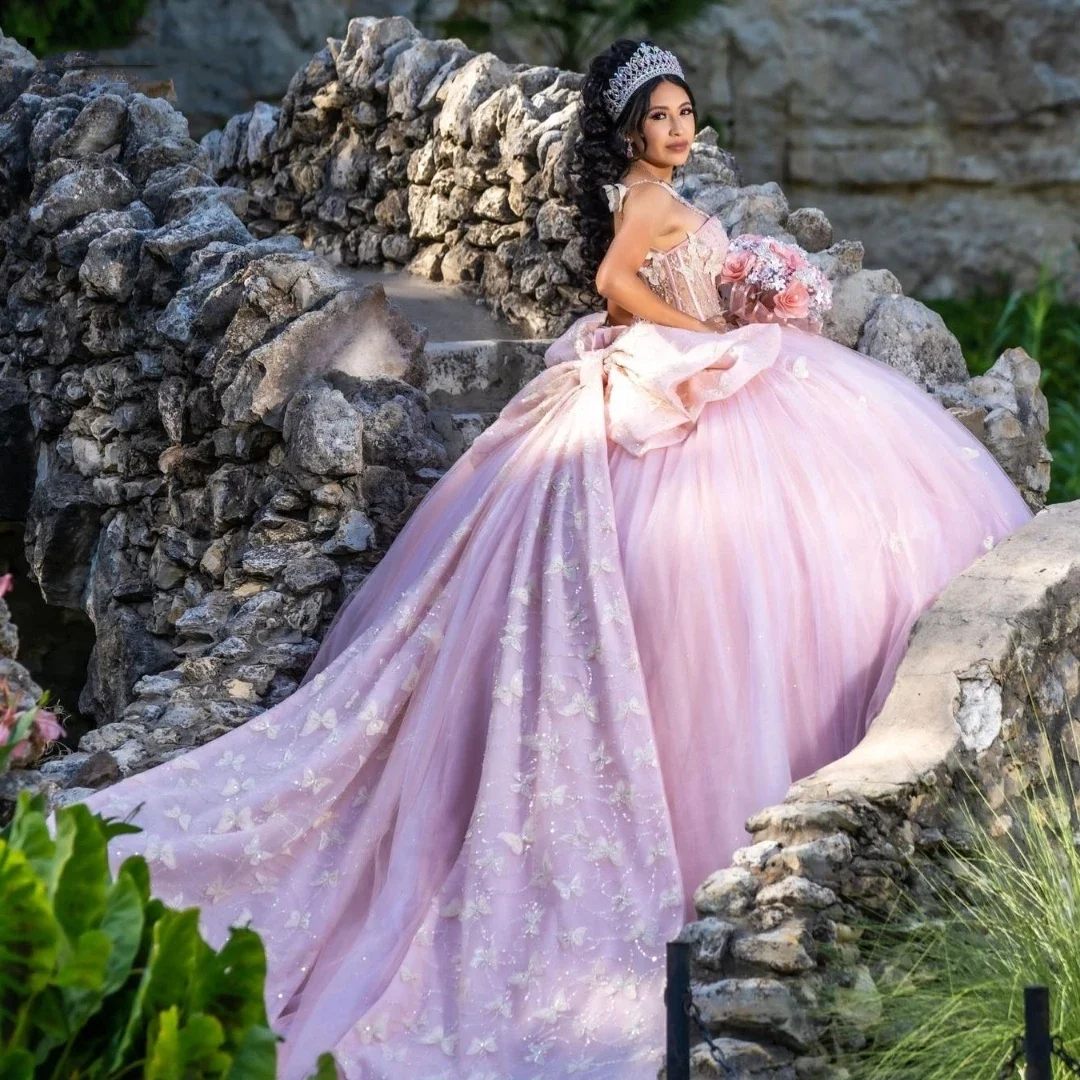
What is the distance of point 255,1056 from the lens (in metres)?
2.30

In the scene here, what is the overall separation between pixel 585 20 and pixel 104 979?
33.9 feet

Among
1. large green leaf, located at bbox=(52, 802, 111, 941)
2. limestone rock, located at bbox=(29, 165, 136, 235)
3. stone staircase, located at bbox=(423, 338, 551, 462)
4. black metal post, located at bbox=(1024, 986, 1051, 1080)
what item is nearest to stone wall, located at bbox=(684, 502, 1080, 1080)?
black metal post, located at bbox=(1024, 986, 1051, 1080)

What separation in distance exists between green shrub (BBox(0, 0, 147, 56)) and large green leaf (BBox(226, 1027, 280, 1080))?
1077cm

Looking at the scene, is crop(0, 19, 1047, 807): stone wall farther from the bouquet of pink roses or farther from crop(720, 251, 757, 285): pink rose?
crop(720, 251, 757, 285): pink rose

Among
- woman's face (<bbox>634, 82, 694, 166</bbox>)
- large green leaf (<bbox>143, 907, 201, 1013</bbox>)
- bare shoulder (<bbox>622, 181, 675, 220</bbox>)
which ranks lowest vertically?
large green leaf (<bbox>143, 907, 201, 1013</bbox>)

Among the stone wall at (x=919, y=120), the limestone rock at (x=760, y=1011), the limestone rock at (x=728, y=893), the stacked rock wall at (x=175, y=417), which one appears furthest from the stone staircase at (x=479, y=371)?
the stone wall at (x=919, y=120)

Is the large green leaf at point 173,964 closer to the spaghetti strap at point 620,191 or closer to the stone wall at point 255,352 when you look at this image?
the stone wall at point 255,352

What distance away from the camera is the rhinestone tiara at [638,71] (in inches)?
181

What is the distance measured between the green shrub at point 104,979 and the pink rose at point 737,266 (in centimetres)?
270

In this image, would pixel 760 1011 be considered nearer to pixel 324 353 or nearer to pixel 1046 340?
pixel 324 353

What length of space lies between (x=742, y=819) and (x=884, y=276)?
219cm

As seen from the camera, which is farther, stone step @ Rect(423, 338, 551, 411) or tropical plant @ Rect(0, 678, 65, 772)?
stone step @ Rect(423, 338, 551, 411)

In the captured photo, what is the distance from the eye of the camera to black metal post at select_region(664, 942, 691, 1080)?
2.46 metres

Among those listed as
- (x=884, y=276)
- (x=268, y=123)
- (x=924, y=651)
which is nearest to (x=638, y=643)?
(x=924, y=651)
